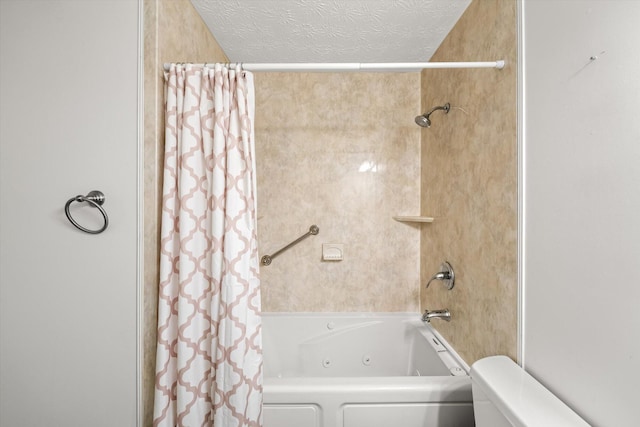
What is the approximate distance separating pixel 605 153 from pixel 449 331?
3.65 feet

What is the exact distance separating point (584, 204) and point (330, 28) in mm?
1357

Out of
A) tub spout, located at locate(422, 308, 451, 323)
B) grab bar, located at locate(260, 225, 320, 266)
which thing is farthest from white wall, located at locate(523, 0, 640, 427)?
grab bar, located at locate(260, 225, 320, 266)

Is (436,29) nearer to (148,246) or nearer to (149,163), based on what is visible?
(149,163)

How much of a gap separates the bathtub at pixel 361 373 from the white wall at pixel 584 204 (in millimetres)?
414

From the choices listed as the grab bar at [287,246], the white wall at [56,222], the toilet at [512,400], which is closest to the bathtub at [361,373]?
the toilet at [512,400]

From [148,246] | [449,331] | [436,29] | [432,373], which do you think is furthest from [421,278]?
[148,246]

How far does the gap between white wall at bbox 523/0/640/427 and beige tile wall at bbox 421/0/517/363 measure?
0.08 metres

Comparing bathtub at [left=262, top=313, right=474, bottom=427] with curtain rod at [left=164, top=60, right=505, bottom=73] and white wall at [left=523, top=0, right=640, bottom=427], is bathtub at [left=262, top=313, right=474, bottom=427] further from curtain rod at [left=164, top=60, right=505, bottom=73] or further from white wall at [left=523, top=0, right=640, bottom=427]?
curtain rod at [left=164, top=60, right=505, bottom=73]

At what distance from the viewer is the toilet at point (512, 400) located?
66 cm

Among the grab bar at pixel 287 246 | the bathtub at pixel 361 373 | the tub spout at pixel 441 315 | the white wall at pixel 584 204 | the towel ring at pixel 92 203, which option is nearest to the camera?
the white wall at pixel 584 204

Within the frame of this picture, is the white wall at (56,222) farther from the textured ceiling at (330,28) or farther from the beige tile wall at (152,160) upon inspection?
the textured ceiling at (330,28)

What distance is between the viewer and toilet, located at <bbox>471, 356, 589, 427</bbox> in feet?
2.16

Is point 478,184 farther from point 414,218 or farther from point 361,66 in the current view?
point 361,66

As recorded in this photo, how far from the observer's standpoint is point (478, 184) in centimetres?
118
